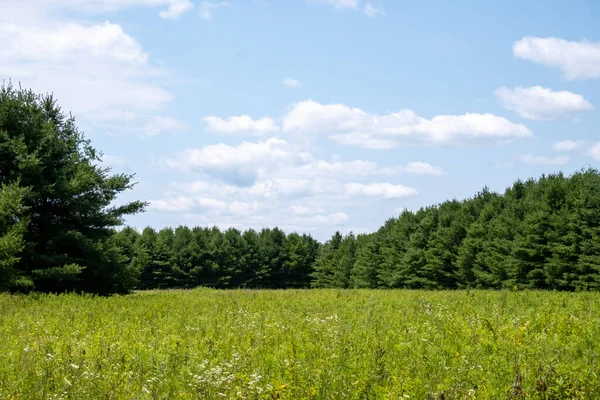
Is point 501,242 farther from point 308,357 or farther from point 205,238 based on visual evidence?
point 205,238

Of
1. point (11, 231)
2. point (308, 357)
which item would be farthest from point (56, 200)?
point (308, 357)

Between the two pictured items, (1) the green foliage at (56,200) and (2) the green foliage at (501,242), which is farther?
(2) the green foliage at (501,242)

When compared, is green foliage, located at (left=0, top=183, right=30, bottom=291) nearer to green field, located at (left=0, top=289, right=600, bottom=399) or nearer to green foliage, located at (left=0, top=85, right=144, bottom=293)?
green foliage, located at (left=0, top=85, right=144, bottom=293)

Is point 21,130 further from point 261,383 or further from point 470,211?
point 470,211

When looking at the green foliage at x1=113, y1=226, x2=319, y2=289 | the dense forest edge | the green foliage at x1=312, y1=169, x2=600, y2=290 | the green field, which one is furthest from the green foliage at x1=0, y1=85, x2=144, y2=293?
the green foliage at x1=113, y1=226, x2=319, y2=289

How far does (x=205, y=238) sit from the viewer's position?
80375mm

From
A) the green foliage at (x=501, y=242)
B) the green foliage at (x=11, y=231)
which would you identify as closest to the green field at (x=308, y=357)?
the green foliage at (x=11, y=231)

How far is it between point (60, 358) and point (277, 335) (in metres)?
3.73

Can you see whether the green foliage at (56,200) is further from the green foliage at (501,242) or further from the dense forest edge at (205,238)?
the green foliage at (501,242)

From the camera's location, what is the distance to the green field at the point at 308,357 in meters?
6.42

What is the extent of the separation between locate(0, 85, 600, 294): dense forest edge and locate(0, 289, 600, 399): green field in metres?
11.8

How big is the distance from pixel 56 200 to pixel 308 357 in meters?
20.5

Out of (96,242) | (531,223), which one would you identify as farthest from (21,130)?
(531,223)

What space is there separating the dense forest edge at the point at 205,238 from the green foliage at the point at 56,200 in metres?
0.05
